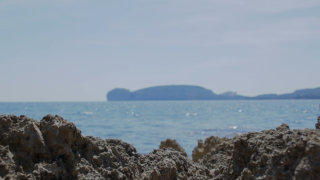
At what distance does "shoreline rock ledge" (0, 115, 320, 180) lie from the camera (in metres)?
2.80

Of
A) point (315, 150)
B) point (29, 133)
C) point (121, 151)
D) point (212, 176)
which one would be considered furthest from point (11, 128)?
point (315, 150)

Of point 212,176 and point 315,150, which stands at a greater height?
point 315,150

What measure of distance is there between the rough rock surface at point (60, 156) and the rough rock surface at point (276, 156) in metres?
0.54

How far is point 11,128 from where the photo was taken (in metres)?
3.17

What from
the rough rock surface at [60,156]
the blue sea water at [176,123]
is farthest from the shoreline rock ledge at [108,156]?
the blue sea water at [176,123]

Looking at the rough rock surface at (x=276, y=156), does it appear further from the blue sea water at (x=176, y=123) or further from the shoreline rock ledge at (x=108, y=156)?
the blue sea water at (x=176, y=123)

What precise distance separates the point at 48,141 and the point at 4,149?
34 centimetres

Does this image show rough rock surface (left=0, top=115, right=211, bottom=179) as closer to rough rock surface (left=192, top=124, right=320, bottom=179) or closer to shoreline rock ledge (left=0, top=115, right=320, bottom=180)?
shoreline rock ledge (left=0, top=115, right=320, bottom=180)

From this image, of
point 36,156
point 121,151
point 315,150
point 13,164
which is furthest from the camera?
point 121,151

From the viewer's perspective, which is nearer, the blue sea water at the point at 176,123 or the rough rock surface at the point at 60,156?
the rough rock surface at the point at 60,156

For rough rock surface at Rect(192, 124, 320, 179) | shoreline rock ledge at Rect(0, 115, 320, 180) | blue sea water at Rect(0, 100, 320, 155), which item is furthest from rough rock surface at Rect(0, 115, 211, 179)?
blue sea water at Rect(0, 100, 320, 155)

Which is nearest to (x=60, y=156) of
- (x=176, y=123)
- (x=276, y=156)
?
(x=276, y=156)

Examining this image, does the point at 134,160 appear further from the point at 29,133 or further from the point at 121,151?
the point at 29,133

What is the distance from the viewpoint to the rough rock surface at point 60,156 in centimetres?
295
